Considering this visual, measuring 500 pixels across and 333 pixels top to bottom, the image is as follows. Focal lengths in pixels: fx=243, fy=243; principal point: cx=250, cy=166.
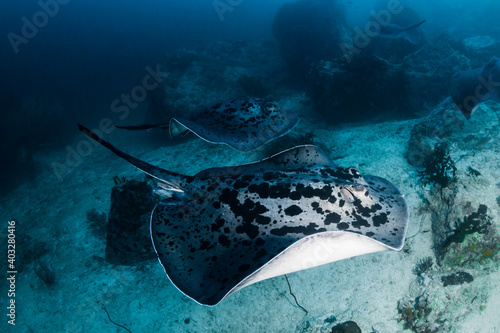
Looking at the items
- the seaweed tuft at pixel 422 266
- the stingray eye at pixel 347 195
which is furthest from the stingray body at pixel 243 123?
the seaweed tuft at pixel 422 266

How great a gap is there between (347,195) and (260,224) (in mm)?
1052

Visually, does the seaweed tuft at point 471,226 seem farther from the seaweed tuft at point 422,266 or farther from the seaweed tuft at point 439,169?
the seaweed tuft at point 439,169

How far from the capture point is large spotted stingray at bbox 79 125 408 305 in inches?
87.4

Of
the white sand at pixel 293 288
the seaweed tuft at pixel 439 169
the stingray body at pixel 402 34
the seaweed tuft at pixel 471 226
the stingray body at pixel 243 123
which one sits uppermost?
the stingray body at pixel 402 34

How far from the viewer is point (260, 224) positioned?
263 cm

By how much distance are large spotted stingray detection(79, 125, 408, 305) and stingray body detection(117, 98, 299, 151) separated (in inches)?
43.4

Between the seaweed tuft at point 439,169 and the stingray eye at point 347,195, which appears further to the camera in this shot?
the seaweed tuft at point 439,169

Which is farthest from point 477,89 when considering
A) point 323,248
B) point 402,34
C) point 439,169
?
point 402,34

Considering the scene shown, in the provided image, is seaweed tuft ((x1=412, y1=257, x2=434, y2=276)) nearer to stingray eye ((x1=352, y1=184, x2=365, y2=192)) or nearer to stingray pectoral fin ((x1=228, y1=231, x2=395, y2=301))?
stingray eye ((x1=352, y1=184, x2=365, y2=192))

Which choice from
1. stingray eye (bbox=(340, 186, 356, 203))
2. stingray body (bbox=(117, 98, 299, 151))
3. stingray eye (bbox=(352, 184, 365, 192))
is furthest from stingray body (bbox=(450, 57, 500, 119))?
stingray eye (bbox=(340, 186, 356, 203))

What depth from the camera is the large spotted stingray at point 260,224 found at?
2.22m

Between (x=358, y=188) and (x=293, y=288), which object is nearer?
(x=358, y=188)

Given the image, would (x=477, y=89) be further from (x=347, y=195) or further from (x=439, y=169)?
(x=347, y=195)

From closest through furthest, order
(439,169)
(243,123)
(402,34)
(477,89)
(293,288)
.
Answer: (293,288) < (243,123) < (439,169) < (477,89) < (402,34)
